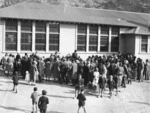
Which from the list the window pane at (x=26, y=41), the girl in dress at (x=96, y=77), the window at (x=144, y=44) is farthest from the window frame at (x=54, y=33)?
the girl in dress at (x=96, y=77)

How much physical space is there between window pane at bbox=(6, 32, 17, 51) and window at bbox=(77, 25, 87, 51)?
21.0 feet

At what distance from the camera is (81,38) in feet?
83.1

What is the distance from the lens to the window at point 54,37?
941 inches

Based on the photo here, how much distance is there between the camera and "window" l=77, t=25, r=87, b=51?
990 inches

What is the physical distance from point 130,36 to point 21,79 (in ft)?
43.5

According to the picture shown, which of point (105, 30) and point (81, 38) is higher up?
point (105, 30)

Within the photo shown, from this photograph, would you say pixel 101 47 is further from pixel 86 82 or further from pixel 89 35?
pixel 86 82

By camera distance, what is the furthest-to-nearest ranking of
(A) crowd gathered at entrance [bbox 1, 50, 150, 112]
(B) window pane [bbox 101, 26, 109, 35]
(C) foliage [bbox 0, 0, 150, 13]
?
(C) foliage [bbox 0, 0, 150, 13] < (B) window pane [bbox 101, 26, 109, 35] < (A) crowd gathered at entrance [bbox 1, 50, 150, 112]

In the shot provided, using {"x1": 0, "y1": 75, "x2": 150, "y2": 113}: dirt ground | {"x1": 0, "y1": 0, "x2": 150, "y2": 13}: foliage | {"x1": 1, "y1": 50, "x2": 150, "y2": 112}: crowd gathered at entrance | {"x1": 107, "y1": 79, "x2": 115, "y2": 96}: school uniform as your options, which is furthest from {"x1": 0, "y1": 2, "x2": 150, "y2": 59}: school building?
{"x1": 0, "y1": 0, "x2": 150, "y2": 13}: foliage

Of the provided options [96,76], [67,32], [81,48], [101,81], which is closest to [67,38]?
[67,32]

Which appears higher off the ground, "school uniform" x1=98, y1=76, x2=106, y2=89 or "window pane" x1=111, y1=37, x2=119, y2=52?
"window pane" x1=111, y1=37, x2=119, y2=52

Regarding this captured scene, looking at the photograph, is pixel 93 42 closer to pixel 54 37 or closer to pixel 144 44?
pixel 54 37

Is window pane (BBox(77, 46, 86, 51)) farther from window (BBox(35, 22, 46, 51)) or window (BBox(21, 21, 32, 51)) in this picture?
window (BBox(21, 21, 32, 51))

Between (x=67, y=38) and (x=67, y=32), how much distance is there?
1.96 feet
